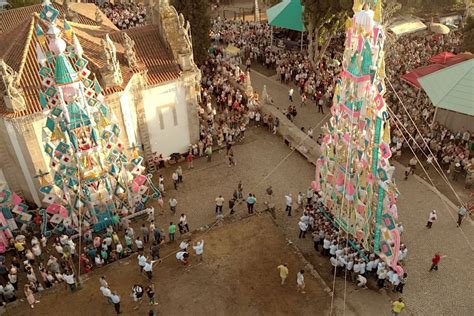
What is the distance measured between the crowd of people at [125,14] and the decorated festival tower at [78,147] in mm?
19921

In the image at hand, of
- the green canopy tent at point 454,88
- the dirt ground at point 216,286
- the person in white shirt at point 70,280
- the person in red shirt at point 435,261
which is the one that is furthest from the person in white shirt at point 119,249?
the green canopy tent at point 454,88

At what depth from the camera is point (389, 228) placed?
17734 mm

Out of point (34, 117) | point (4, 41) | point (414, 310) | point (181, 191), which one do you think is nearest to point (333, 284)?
point (414, 310)

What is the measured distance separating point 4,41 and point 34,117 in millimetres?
5376

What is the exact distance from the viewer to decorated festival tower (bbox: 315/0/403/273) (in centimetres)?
1609

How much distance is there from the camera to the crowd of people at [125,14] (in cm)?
4044

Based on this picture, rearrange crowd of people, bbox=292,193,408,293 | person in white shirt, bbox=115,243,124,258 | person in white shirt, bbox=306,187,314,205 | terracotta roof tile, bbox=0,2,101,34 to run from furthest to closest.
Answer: terracotta roof tile, bbox=0,2,101,34 → person in white shirt, bbox=306,187,314,205 → person in white shirt, bbox=115,243,124,258 → crowd of people, bbox=292,193,408,293

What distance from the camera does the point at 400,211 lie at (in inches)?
872

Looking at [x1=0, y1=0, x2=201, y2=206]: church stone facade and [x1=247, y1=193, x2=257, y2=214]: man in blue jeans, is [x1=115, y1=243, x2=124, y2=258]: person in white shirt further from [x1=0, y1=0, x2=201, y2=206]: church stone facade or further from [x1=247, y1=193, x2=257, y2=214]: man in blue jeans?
[x1=247, y1=193, x2=257, y2=214]: man in blue jeans

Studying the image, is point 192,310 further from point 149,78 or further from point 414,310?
point 149,78

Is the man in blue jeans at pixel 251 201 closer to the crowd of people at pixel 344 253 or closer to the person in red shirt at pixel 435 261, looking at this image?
the crowd of people at pixel 344 253

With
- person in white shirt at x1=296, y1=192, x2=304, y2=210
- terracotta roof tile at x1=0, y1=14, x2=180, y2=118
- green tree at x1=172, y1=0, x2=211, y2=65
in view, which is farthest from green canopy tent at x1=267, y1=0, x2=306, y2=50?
person in white shirt at x1=296, y1=192, x2=304, y2=210

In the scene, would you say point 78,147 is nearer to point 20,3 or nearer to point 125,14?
point 20,3

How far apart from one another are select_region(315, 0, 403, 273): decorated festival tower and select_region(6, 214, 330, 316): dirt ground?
9.40 feet
